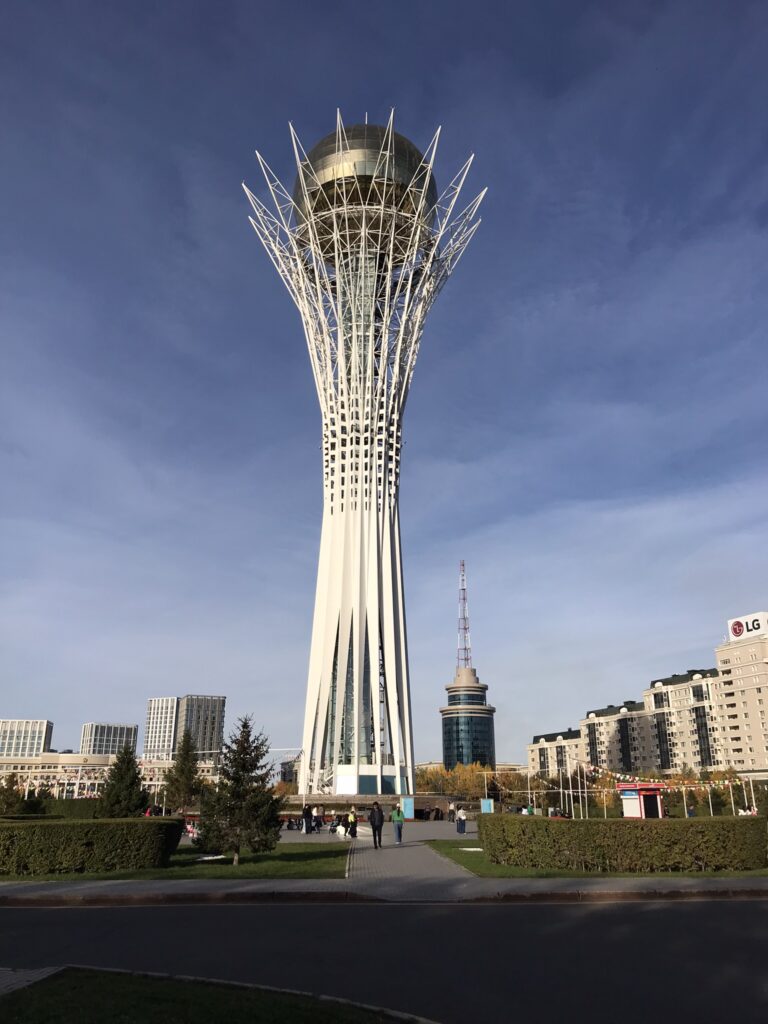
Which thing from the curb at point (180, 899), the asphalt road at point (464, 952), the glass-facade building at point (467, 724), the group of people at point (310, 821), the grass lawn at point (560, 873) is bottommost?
the asphalt road at point (464, 952)

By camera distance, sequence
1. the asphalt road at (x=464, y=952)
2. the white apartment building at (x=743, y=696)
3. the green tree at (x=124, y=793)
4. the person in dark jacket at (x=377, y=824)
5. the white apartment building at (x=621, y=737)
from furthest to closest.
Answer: the white apartment building at (x=621, y=737), the white apartment building at (x=743, y=696), the green tree at (x=124, y=793), the person in dark jacket at (x=377, y=824), the asphalt road at (x=464, y=952)

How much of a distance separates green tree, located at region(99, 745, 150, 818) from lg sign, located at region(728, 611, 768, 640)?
294 feet

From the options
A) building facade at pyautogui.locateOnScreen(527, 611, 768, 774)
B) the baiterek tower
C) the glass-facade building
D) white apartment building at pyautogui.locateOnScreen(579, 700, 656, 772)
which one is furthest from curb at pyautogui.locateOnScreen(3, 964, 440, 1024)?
the glass-facade building

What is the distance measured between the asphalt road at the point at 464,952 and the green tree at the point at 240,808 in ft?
18.9

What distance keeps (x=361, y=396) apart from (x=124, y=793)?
3093 centimetres

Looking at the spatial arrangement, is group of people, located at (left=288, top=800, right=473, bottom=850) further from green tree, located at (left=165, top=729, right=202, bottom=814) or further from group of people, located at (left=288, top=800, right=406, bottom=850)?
green tree, located at (left=165, top=729, right=202, bottom=814)

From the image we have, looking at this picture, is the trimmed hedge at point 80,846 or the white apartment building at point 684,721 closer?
the trimmed hedge at point 80,846

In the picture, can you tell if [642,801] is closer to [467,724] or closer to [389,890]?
[389,890]

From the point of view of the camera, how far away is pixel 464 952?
9.02 m

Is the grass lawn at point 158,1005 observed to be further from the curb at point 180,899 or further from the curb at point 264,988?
the curb at point 180,899

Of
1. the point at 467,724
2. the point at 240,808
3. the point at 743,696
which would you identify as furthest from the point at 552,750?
the point at 240,808

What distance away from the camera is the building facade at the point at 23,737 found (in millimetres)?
183375

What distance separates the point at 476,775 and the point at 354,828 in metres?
93.3

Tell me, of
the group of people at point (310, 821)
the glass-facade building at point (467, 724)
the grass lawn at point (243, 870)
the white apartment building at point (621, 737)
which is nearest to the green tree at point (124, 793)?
the group of people at point (310, 821)
